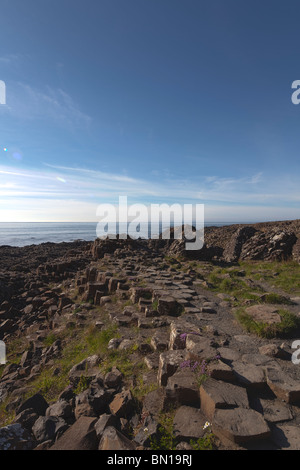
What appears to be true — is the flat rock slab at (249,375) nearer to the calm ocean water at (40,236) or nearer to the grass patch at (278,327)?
the grass patch at (278,327)

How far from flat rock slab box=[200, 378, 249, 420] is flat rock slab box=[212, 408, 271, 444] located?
0.33ft

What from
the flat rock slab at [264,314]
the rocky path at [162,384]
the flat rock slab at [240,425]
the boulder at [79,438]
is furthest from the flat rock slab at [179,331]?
the boulder at [79,438]

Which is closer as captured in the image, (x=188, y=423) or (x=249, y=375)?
(x=188, y=423)

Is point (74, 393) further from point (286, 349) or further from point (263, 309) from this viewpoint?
point (263, 309)

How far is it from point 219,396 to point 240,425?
0.48 m

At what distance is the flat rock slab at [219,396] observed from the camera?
343 cm

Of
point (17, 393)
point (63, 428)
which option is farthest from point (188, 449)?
point (17, 393)

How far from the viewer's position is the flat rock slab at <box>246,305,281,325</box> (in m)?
6.38

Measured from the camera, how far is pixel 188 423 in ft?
11.2

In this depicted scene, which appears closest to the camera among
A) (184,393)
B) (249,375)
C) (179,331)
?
(184,393)

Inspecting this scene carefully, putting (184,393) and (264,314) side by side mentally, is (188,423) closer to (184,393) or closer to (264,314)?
(184,393)

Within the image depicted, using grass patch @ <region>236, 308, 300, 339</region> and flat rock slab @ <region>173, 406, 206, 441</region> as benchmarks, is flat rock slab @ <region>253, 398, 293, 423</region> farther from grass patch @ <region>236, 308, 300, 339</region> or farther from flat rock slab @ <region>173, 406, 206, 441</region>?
grass patch @ <region>236, 308, 300, 339</region>

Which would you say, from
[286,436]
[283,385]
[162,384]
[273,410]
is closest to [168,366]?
[162,384]

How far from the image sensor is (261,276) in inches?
496
